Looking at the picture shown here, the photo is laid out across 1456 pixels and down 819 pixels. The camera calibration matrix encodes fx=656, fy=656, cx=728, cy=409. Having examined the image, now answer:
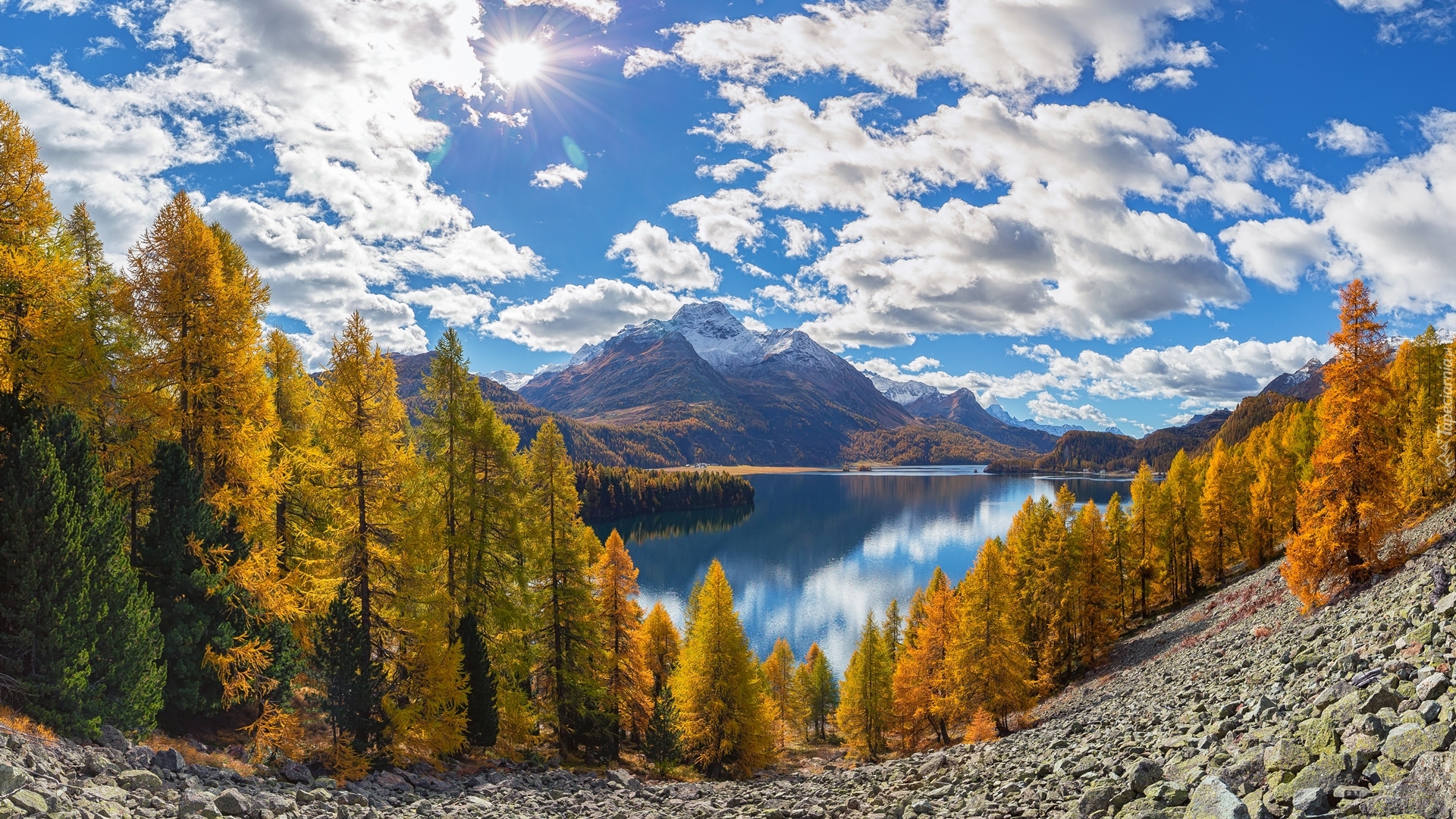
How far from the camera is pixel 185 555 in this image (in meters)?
17.3

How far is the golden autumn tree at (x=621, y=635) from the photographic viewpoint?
→ 29.7 metres

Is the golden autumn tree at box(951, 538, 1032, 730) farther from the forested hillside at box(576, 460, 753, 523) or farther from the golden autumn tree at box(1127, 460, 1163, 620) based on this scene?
the forested hillside at box(576, 460, 753, 523)

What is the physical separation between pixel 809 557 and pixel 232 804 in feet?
355

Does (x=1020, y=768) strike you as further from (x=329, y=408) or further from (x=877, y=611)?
(x=877, y=611)

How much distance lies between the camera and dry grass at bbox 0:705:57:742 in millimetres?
11586

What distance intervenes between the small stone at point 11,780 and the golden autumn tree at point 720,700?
21.4 metres

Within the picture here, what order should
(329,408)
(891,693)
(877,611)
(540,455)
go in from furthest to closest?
1. (877,611)
2. (891,693)
3. (540,455)
4. (329,408)

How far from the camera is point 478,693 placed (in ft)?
72.5

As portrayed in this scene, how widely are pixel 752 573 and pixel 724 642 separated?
240 feet

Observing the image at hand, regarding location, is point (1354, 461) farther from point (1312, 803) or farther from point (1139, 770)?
point (1312, 803)

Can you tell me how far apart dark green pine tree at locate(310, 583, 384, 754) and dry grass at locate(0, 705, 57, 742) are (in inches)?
217

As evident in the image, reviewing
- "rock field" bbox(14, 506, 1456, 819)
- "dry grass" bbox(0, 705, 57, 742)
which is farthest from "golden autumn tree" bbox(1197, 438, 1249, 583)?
"dry grass" bbox(0, 705, 57, 742)

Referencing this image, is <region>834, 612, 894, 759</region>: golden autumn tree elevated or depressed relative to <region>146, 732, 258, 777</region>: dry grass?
depressed

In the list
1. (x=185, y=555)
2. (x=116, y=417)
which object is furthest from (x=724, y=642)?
(x=116, y=417)
